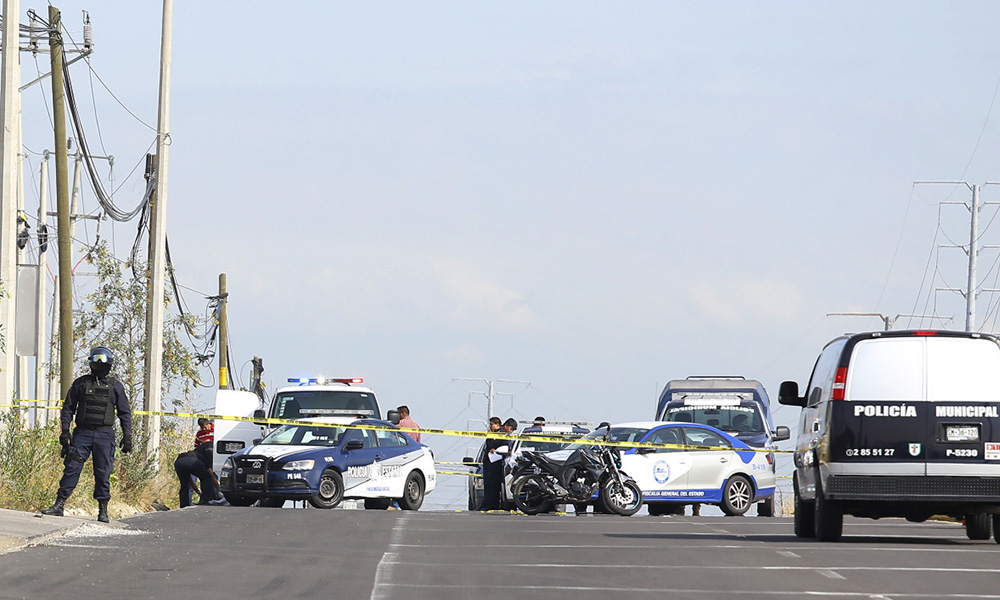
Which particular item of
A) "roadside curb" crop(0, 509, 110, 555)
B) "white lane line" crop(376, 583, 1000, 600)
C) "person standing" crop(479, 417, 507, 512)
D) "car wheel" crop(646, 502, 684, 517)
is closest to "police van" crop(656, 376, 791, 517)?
"car wheel" crop(646, 502, 684, 517)

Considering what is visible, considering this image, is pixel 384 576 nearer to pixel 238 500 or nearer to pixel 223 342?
pixel 238 500

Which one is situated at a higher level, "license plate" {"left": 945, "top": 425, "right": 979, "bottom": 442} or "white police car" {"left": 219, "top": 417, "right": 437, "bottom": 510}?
"license plate" {"left": 945, "top": 425, "right": 979, "bottom": 442}

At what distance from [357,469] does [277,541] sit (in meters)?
9.72

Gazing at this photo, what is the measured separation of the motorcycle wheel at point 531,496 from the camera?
84.6 ft

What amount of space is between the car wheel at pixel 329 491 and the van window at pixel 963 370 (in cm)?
1234

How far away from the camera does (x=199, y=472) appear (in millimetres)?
28297

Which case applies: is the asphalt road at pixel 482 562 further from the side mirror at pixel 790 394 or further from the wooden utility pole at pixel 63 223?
the wooden utility pole at pixel 63 223

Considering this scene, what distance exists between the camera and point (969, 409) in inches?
655

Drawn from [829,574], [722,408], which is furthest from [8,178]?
[722,408]

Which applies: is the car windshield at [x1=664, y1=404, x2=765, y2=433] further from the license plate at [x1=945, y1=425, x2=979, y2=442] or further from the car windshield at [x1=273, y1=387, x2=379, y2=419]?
the license plate at [x1=945, y1=425, x2=979, y2=442]

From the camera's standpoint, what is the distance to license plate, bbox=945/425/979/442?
54.5 feet

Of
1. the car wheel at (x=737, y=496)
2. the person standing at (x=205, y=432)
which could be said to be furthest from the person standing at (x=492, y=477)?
the person standing at (x=205, y=432)

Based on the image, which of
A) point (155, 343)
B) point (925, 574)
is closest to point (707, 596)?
point (925, 574)

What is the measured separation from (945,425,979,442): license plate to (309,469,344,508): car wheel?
40.7 feet
